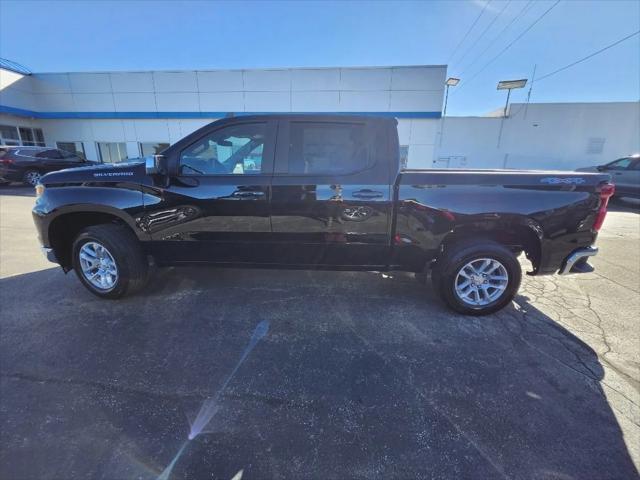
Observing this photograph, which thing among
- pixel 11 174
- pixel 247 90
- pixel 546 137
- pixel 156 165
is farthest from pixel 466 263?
pixel 546 137

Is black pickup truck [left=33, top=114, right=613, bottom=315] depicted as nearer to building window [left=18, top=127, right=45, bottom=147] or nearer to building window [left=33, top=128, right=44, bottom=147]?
building window [left=18, top=127, right=45, bottom=147]

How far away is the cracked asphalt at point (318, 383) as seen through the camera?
1703 mm

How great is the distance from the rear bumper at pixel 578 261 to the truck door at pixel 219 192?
312 cm

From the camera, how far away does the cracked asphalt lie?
1.70 meters

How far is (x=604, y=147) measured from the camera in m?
→ 18.5

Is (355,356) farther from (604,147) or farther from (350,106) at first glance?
(604,147)

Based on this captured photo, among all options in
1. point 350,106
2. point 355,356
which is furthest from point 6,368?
point 350,106

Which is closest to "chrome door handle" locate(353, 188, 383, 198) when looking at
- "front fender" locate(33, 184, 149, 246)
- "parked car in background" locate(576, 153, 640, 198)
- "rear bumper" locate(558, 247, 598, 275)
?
"rear bumper" locate(558, 247, 598, 275)

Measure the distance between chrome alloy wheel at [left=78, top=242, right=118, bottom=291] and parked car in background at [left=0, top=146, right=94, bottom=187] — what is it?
1306 cm

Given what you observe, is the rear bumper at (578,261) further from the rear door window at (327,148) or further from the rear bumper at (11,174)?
the rear bumper at (11,174)

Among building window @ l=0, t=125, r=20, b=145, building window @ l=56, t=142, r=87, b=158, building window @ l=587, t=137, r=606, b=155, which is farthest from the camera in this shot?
building window @ l=56, t=142, r=87, b=158

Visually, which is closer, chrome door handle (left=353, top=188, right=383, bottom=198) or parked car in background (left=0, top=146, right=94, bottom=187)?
chrome door handle (left=353, top=188, right=383, bottom=198)

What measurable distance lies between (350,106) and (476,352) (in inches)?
639

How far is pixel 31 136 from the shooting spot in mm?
19406
